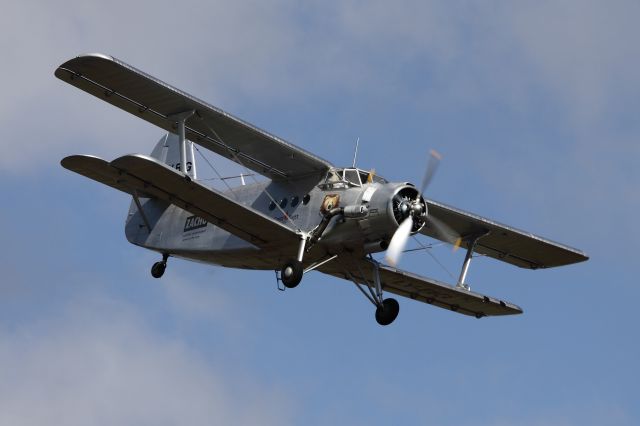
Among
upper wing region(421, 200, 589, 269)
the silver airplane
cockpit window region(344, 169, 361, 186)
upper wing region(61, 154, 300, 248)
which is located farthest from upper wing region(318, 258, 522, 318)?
Result: upper wing region(61, 154, 300, 248)

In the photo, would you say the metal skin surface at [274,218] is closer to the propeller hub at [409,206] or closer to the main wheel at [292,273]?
the propeller hub at [409,206]

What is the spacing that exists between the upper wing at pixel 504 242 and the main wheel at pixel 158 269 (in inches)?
248

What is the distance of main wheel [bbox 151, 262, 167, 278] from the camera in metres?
30.6

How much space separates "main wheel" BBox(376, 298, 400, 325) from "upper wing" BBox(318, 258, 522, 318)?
27.7 inches

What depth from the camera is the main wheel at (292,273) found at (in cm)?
2583

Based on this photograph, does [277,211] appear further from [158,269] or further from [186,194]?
[158,269]

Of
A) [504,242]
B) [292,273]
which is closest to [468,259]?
[504,242]

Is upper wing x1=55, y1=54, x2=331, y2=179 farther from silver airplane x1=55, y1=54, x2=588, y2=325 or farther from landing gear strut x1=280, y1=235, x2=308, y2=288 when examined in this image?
landing gear strut x1=280, y1=235, x2=308, y2=288

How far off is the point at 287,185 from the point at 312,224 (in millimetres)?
1658

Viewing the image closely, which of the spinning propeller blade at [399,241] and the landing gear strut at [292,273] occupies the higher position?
the spinning propeller blade at [399,241]

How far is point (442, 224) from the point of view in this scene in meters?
30.4

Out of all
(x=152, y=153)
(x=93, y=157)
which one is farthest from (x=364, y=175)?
(x=152, y=153)

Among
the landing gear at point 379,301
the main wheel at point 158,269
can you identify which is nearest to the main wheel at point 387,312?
the landing gear at point 379,301

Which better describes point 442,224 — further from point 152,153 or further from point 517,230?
point 152,153
